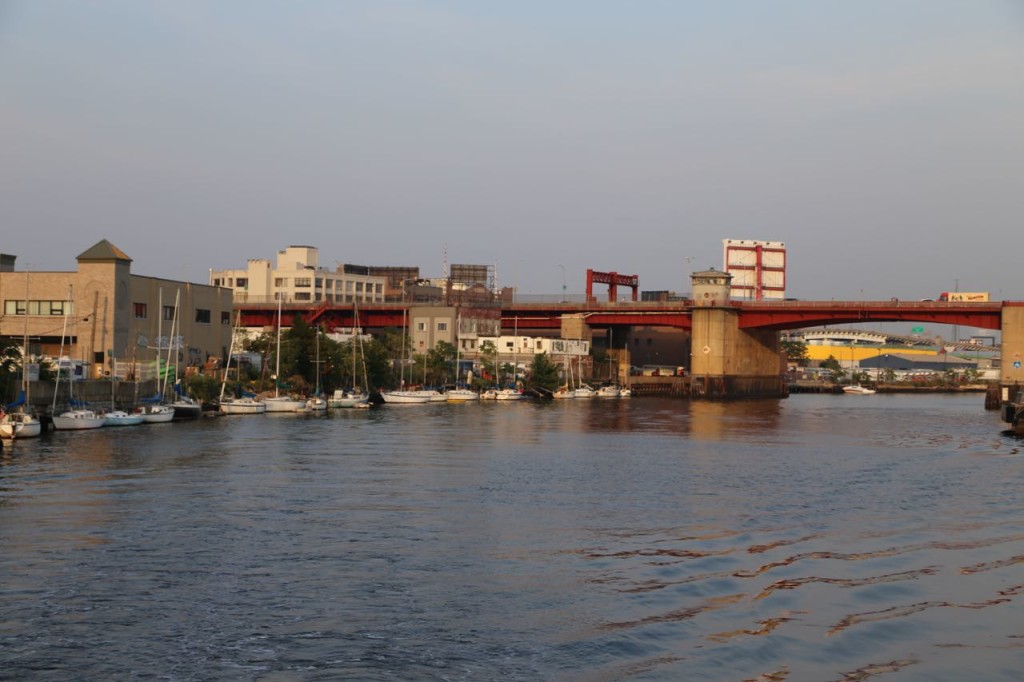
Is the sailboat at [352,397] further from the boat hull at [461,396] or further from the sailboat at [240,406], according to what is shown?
the boat hull at [461,396]

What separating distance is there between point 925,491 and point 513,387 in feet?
335

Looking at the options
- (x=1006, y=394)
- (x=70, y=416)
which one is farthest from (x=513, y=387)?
(x=70, y=416)

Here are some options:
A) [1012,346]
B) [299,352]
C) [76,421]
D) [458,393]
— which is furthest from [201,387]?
[1012,346]

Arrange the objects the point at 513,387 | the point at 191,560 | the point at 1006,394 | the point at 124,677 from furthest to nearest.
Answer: the point at 513,387 → the point at 1006,394 → the point at 191,560 → the point at 124,677

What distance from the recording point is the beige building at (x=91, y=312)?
9344cm

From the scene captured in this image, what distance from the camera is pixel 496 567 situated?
3262cm

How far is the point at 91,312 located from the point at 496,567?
7086 centimetres

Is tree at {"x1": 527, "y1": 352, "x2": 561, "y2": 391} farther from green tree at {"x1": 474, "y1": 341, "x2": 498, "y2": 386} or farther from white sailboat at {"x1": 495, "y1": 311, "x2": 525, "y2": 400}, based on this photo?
green tree at {"x1": 474, "y1": 341, "x2": 498, "y2": 386}

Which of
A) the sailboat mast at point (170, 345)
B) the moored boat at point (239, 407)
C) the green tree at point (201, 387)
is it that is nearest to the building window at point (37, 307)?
the sailboat mast at point (170, 345)

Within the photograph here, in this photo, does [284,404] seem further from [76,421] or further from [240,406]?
[76,421]

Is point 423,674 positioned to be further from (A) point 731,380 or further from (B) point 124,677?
(A) point 731,380

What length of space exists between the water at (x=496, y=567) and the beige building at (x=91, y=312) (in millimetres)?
29898

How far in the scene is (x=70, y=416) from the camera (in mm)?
72562

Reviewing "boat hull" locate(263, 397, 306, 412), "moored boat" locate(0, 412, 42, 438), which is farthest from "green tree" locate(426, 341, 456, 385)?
"moored boat" locate(0, 412, 42, 438)
